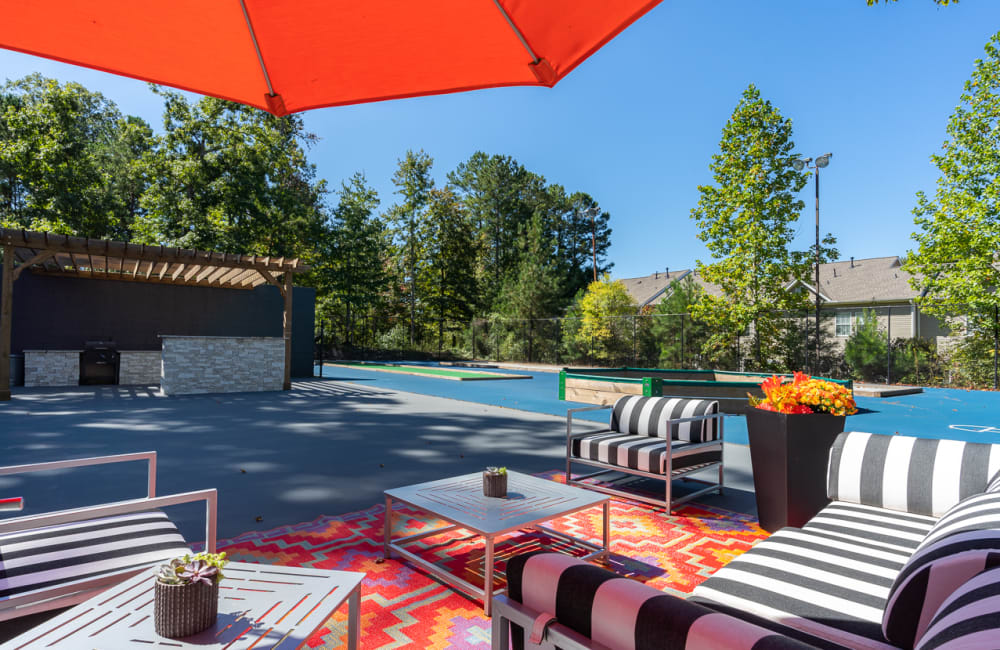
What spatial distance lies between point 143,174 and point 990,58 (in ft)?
96.1

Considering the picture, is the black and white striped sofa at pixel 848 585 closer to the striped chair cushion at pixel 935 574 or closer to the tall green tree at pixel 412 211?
the striped chair cushion at pixel 935 574

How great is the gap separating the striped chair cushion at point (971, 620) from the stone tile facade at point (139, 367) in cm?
1532

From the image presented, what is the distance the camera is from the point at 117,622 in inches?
54.8

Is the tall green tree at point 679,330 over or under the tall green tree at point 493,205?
under

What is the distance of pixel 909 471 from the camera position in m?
2.59

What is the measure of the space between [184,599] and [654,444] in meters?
3.46

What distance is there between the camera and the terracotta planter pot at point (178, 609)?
1.33 metres

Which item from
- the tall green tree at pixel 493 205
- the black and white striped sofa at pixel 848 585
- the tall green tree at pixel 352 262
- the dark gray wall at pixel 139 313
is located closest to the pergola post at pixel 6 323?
the dark gray wall at pixel 139 313

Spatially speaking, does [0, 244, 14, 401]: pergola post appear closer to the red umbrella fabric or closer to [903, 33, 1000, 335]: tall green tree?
the red umbrella fabric

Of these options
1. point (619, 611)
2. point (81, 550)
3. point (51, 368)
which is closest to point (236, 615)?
point (81, 550)

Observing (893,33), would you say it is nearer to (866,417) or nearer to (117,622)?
(866,417)

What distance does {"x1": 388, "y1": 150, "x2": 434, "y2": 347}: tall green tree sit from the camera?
32.5 m

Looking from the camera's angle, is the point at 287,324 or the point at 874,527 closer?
the point at 874,527

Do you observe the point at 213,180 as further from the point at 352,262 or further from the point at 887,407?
A: the point at 887,407
